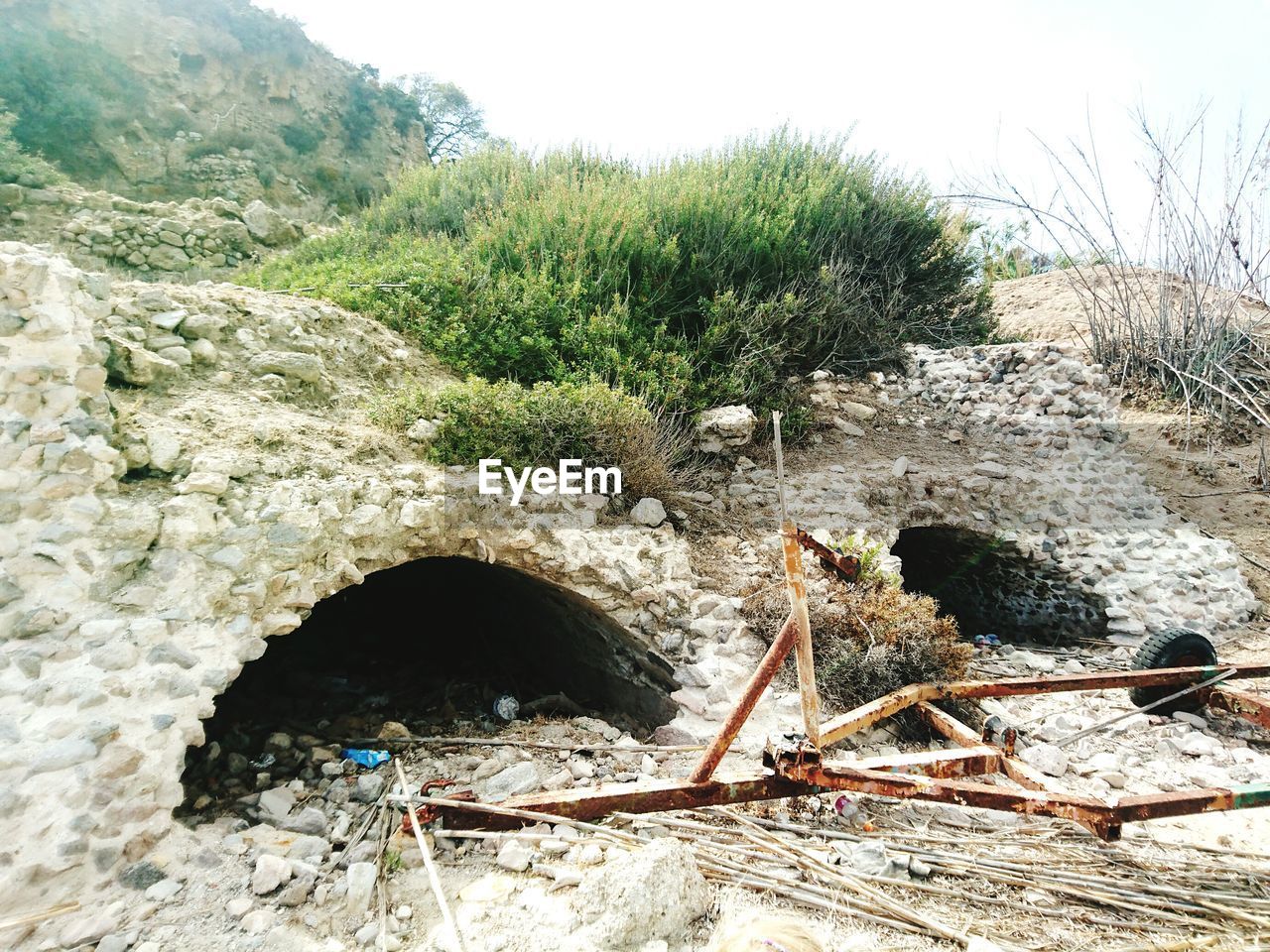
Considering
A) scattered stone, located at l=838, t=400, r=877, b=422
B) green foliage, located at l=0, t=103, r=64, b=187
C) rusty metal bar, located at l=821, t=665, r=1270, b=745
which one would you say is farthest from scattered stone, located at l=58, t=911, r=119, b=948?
green foliage, located at l=0, t=103, r=64, b=187

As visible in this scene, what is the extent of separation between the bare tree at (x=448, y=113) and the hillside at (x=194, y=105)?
239 centimetres

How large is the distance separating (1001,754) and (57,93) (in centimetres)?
1610

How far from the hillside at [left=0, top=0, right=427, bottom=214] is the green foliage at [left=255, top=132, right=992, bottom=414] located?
18.4 ft

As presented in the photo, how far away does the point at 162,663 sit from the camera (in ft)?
10.3

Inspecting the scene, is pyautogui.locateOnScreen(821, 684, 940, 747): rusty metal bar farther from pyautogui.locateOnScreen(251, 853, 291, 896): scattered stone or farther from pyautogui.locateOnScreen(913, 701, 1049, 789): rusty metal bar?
pyautogui.locateOnScreen(251, 853, 291, 896): scattered stone

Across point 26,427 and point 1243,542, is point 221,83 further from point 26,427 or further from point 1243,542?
point 1243,542

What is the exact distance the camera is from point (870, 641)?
415 cm

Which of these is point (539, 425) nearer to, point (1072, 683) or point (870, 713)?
point (870, 713)

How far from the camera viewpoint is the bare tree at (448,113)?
1956cm

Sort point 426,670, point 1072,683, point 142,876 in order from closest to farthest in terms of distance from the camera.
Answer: point 142,876 < point 1072,683 < point 426,670

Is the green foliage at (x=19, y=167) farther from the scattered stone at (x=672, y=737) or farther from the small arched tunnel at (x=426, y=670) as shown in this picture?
the scattered stone at (x=672, y=737)

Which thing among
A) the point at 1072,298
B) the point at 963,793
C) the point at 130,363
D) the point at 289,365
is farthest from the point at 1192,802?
the point at 1072,298

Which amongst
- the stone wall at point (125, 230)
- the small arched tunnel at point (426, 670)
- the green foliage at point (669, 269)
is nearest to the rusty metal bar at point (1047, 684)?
the small arched tunnel at point (426, 670)

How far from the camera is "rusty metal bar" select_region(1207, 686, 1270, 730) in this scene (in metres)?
3.47
